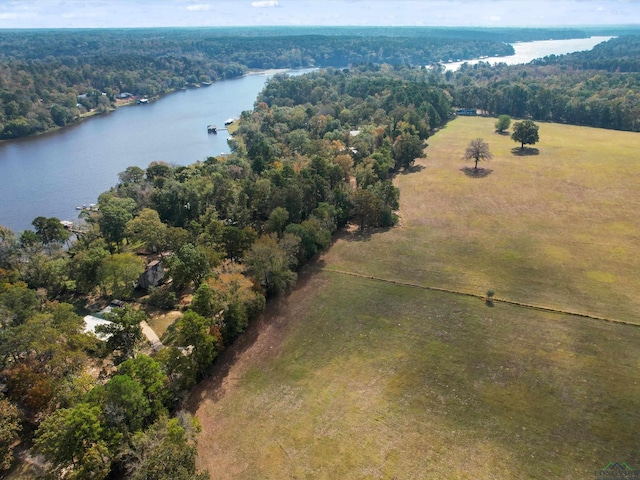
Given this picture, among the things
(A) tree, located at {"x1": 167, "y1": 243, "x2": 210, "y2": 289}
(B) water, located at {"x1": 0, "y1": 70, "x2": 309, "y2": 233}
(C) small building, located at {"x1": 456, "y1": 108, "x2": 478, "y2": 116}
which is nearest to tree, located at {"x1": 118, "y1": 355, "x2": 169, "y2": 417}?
(A) tree, located at {"x1": 167, "y1": 243, "x2": 210, "y2": 289}

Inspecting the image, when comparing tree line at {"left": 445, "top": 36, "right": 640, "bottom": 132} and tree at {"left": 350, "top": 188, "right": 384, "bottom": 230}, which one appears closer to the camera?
tree at {"left": 350, "top": 188, "right": 384, "bottom": 230}

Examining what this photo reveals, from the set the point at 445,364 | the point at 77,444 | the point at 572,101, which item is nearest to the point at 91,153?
the point at 77,444

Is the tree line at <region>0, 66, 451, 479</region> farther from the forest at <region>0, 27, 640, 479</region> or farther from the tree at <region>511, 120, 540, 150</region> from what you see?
the tree at <region>511, 120, 540, 150</region>

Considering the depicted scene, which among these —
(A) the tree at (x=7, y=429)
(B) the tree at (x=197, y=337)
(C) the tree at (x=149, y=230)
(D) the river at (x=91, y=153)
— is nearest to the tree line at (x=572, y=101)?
(D) the river at (x=91, y=153)

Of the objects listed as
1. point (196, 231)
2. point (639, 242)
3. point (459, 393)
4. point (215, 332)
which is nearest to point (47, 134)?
point (196, 231)

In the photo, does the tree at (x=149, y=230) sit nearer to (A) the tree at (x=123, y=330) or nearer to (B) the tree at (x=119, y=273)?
(B) the tree at (x=119, y=273)

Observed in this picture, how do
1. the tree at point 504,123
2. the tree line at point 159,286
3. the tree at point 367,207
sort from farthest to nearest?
the tree at point 504,123 < the tree at point 367,207 < the tree line at point 159,286
